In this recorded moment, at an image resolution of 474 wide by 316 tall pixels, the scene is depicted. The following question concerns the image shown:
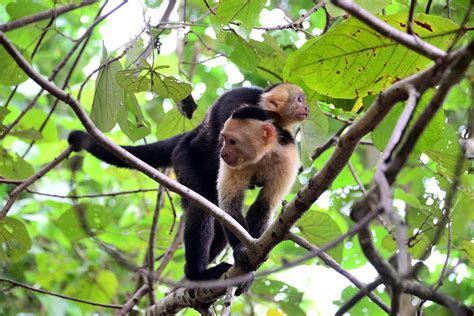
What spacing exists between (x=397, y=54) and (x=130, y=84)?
43.1 inches

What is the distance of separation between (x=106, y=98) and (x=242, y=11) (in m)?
0.70

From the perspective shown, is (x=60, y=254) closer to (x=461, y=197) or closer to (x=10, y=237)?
(x=10, y=237)

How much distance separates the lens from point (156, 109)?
666 cm

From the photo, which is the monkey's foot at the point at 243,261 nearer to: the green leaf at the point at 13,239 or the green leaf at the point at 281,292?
the green leaf at the point at 281,292

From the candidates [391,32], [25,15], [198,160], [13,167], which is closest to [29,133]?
[13,167]

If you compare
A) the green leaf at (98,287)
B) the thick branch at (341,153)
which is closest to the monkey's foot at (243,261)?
the thick branch at (341,153)

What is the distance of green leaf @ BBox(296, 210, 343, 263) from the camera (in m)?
3.13

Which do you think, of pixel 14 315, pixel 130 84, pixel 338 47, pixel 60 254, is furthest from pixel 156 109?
pixel 338 47

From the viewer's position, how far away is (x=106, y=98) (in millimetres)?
2713

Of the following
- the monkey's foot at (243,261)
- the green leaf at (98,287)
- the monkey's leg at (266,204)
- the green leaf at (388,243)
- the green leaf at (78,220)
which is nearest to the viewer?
the monkey's foot at (243,261)

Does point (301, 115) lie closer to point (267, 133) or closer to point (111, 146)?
point (267, 133)

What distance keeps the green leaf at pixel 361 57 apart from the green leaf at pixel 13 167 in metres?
1.84

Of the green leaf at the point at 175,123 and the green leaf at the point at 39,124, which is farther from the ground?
the green leaf at the point at 39,124

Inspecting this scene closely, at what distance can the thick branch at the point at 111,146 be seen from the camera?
5.87 feet
